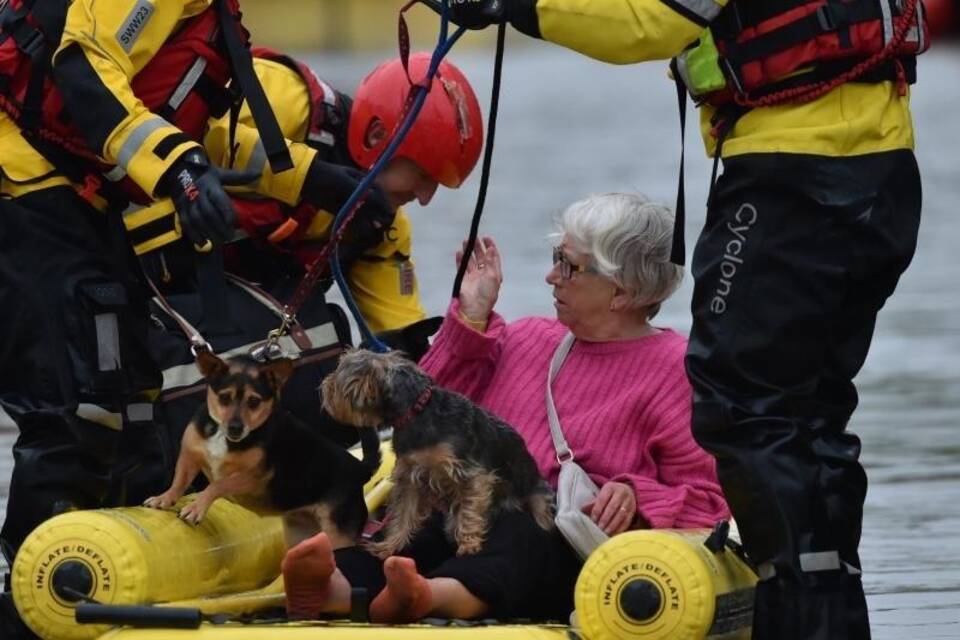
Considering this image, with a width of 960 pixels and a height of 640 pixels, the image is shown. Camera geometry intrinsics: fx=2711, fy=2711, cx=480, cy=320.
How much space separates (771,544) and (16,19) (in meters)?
2.20

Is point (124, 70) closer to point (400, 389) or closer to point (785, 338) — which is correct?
point (400, 389)

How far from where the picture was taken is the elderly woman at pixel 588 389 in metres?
6.21

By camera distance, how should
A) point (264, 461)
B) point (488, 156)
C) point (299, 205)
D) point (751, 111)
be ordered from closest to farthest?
point (751, 111) → point (264, 461) → point (488, 156) → point (299, 205)


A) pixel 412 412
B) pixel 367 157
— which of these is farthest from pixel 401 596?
pixel 367 157

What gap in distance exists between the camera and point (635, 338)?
6625mm

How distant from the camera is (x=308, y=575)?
5840mm

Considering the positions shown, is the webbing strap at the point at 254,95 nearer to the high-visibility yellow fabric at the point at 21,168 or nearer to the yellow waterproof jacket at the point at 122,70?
the yellow waterproof jacket at the point at 122,70

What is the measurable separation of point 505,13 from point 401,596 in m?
1.27

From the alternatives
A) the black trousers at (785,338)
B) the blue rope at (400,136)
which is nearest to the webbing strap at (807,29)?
the black trousers at (785,338)

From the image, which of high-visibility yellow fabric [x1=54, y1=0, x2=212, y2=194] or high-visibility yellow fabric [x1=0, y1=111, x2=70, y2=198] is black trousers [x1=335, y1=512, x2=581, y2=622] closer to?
high-visibility yellow fabric [x1=54, y1=0, x2=212, y2=194]

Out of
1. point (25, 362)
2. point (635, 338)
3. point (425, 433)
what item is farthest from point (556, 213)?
point (25, 362)

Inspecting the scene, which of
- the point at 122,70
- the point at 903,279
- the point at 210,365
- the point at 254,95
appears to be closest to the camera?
the point at 210,365

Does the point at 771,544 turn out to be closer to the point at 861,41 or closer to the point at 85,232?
the point at 861,41

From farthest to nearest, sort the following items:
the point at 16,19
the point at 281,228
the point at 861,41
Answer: the point at 281,228
the point at 16,19
the point at 861,41
